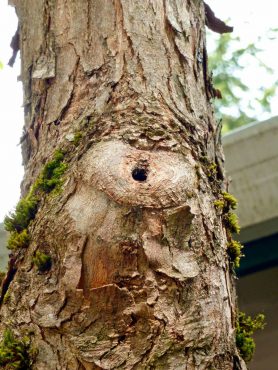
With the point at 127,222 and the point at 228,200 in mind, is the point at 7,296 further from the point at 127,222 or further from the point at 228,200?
the point at 228,200

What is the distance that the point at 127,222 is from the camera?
1170 mm

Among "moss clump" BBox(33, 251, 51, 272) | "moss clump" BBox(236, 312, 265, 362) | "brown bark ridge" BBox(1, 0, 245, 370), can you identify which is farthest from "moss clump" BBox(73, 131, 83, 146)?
"moss clump" BBox(236, 312, 265, 362)

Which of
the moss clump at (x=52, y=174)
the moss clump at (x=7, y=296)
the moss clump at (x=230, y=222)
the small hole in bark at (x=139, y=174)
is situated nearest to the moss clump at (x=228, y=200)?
the moss clump at (x=230, y=222)

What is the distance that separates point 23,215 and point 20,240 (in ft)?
0.19

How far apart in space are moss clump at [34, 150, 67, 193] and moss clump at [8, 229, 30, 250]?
3.8 inches

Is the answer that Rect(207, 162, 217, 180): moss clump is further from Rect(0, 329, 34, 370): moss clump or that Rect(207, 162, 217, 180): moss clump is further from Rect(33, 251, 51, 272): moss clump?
Rect(0, 329, 34, 370): moss clump

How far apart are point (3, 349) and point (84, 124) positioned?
0.46 m

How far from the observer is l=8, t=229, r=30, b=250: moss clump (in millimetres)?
1262

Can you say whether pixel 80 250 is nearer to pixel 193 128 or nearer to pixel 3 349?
pixel 3 349

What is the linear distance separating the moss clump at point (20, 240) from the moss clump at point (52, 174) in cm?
10

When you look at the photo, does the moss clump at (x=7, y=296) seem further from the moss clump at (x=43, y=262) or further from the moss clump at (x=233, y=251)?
the moss clump at (x=233, y=251)

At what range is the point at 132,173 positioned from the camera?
3.98 ft

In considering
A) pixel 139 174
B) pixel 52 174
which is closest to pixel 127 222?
pixel 139 174

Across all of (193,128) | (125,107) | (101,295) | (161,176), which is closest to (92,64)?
(125,107)
